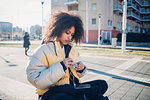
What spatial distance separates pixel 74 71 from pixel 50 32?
0.70 metres

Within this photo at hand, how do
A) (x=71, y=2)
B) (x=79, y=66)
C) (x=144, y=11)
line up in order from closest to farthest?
(x=79, y=66) → (x=71, y=2) → (x=144, y=11)

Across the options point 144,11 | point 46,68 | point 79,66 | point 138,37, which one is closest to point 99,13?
point 138,37

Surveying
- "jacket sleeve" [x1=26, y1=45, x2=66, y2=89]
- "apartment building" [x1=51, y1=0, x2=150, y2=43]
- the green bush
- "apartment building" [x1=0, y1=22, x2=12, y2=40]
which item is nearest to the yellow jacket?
"jacket sleeve" [x1=26, y1=45, x2=66, y2=89]

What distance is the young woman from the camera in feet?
5.68

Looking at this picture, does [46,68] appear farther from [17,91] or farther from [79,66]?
[17,91]

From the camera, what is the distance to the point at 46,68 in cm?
187

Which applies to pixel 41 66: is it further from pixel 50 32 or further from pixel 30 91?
pixel 30 91

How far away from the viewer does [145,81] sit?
4652mm

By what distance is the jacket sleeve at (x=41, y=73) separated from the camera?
1.73 metres

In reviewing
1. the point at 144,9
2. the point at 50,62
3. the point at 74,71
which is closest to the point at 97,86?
the point at 74,71

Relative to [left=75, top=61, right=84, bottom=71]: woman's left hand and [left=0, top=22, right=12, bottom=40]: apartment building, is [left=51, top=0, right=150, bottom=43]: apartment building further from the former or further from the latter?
[left=0, top=22, right=12, bottom=40]: apartment building

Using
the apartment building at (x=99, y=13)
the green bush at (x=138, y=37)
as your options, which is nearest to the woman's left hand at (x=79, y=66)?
the green bush at (x=138, y=37)

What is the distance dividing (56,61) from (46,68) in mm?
169

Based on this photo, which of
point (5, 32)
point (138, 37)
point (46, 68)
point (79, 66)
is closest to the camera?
point (46, 68)
